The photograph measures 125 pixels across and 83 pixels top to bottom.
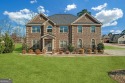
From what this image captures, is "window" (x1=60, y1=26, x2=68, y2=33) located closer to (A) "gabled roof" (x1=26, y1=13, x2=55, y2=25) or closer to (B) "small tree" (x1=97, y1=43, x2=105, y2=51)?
(A) "gabled roof" (x1=26, y1=13, x2=55, y2=25)

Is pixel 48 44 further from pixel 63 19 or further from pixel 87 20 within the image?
pixel 87 20

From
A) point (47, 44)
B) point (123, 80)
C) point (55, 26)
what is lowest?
point (123, 80)

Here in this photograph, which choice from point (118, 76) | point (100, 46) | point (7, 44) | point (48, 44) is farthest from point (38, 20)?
point (118, 76)

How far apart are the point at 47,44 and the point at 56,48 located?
2.21 metres

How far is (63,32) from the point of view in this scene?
136ft

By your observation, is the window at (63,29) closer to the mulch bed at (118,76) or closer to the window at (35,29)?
the window at (35,29)

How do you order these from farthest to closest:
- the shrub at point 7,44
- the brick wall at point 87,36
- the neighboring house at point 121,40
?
the neighboring house at point 121,40
the brick wall at point 87,36
the shrub at point 7,44

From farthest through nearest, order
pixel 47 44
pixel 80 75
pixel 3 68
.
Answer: pixel 47 44 < pixel 3 68 < pixel 80 75

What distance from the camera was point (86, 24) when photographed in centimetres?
4097

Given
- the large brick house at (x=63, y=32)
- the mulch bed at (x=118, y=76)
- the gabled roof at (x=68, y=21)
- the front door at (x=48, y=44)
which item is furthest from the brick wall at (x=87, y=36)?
the mulch bed at (x=118, y=76)

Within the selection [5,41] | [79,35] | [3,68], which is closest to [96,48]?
[79,35]

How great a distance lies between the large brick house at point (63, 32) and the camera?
40594mm

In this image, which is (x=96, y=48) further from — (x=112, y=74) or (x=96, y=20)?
(x=112, y=74)

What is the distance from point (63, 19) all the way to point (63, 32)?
3.59 m
